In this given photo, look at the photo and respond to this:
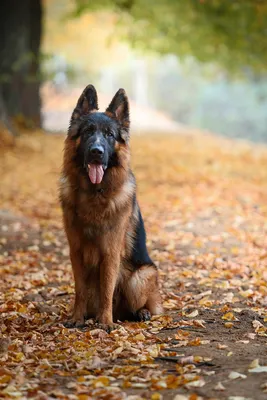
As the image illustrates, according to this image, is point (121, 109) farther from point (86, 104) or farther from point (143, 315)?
point (143, 315)

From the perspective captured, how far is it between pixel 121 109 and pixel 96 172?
0.71 metres

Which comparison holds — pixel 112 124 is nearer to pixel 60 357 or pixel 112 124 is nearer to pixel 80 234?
pixel 80 234

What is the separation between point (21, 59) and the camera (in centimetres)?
1947

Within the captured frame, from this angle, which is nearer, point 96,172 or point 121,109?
point 96,172

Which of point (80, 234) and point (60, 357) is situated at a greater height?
point (80, 234)

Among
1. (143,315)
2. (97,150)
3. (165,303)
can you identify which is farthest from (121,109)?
(165,303)

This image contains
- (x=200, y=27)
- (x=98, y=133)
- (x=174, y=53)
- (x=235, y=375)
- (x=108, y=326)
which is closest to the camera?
(x=235, y=375)

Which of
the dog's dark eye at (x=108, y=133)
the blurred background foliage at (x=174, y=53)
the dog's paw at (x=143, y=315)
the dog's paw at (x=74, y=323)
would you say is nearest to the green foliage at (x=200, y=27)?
the blurred background foliage at (x=174, y=53)

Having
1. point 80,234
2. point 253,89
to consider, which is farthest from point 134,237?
point 253,89

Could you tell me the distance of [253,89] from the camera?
40.6 meters

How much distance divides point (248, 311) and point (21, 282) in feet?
9.16

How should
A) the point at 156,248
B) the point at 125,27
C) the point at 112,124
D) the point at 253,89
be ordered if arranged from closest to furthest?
the point at 112,124 < the point at 156,248 < the point at 125,27 < the point at 253,89

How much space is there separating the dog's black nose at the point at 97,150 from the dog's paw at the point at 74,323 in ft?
5.18

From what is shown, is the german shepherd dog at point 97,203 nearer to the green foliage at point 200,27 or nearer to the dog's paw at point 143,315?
the dog's paw at point 143,315
